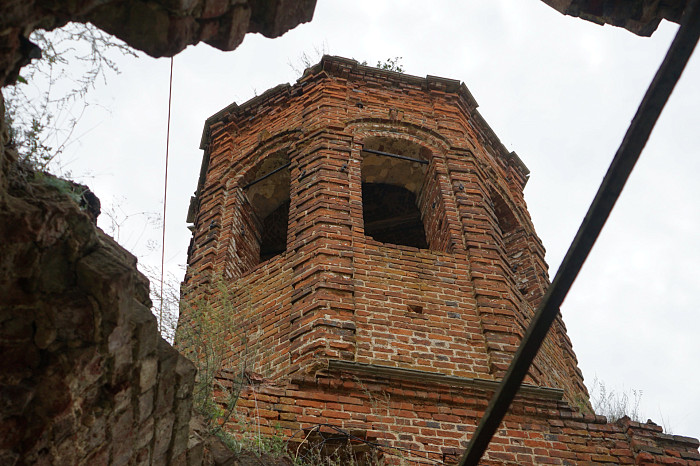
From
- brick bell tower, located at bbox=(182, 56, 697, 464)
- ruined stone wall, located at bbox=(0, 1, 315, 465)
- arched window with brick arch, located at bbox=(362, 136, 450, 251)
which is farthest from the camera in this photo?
arched window with brick arch, located at bbox=(362, 136, 450, 251)

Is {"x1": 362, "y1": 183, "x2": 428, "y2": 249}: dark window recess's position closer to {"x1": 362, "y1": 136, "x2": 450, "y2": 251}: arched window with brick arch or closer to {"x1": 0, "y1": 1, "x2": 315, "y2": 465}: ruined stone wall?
{"x1": 362, "y1": 136, "x2": 450, "y2": 251}: arched window with brick arch

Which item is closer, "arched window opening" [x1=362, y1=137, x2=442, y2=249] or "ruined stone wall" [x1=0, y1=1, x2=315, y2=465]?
"ruined stone wall" [x1=0, y1=1, x2=315, y2=465]

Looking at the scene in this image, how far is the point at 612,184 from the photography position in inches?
126

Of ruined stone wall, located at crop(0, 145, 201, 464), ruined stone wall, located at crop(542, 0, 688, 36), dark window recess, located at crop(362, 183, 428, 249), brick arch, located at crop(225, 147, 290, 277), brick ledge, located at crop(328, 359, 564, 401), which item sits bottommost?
ruined stone wall, located at crop(0, 145, 201, 464)

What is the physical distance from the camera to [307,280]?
8.34 m

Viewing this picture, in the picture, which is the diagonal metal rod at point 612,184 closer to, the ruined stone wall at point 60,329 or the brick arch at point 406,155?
the ruined stone wall at point 60,329

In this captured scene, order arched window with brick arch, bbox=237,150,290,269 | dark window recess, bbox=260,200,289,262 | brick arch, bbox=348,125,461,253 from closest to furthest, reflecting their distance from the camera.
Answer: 1. brick arch, bbox=348,125,461,253
2. arched window with brick arch, bbox=237,150,290,269
3. dark window recess, bbox=260,200,289,262

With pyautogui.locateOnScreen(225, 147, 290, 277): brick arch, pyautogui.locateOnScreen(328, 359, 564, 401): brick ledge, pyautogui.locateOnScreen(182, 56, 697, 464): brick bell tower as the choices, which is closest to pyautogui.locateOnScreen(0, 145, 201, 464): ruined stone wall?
pyautogui.locateOnScreen(182, 56, 697, 464): brick bell tower

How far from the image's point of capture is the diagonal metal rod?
305 centimetres

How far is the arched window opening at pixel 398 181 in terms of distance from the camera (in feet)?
35.7

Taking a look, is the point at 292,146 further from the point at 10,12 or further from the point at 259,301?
the point at 10,12

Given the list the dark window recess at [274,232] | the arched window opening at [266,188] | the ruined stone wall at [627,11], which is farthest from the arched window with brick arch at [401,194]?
the ruined stone wall at [627,11]

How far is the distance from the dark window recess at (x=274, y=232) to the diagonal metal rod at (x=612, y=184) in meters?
8.80

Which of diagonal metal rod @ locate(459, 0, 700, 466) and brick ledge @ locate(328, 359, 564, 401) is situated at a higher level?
brick ledge @ locate(328, 359, 564, 401)
